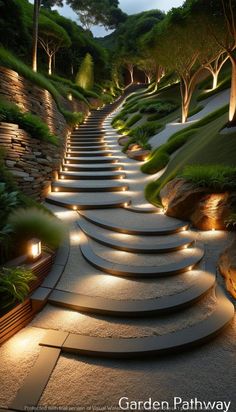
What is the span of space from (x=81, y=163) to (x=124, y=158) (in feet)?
8.81

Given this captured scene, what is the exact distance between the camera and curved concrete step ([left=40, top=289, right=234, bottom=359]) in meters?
3.33

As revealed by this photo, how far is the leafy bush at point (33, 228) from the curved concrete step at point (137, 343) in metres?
2.07

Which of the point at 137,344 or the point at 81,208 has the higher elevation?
the point at 81,208

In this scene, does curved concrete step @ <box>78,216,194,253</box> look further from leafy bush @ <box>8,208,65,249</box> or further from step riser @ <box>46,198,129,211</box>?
step riser @ <box>46,198,129,211</box>

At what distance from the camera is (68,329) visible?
12.1 ft

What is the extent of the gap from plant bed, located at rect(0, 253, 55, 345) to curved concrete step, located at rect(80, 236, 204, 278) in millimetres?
1042

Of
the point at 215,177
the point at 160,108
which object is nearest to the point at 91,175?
the point at 215,177

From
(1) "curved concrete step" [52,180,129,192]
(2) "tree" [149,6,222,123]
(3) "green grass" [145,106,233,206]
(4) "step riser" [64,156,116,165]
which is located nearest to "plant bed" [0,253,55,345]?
(3) "green grass" [145,106,233,206]

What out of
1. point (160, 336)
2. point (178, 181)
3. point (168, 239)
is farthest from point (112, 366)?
point (178, 181)

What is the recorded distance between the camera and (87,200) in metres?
8.70

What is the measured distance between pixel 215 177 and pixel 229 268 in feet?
9.45

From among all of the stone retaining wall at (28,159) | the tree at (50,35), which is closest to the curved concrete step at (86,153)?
the stone retaining wall at (28,159)

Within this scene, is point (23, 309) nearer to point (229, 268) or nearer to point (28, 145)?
point (229, 268)

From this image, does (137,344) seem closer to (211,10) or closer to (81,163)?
(81,163)
